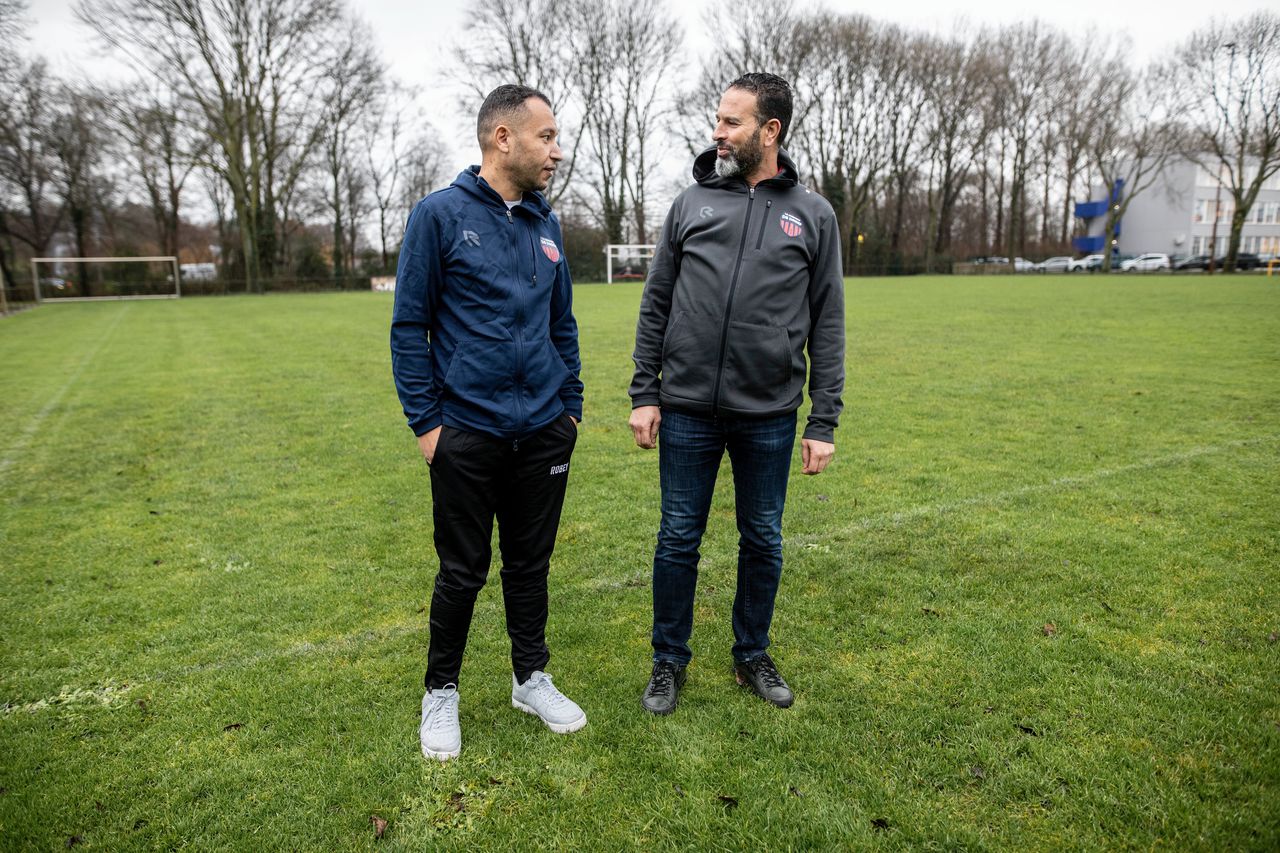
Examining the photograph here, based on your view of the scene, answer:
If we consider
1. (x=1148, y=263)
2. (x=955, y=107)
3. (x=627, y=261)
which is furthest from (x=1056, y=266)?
(x=627, y=261)

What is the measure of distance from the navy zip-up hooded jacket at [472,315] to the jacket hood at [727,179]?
646 mm

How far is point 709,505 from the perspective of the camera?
9.36ft

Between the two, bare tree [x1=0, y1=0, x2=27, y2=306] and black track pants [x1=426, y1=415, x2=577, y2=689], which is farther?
bare tree [x1=0, y1=0, x2=27, y2=306]

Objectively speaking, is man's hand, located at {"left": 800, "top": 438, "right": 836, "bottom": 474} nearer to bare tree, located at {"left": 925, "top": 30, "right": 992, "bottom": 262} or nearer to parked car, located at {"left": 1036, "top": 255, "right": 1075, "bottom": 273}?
bare tree, located at {"left": 925, "top": 30, "right": 992, "bottom": 262}

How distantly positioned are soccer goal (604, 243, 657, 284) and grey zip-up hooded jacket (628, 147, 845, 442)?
4154 centimetres

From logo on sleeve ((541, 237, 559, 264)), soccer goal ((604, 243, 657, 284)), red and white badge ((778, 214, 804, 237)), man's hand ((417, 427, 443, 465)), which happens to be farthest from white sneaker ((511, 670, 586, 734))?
soccer goal ((604, 243, 657, 284))

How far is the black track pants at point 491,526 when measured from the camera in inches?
98.3

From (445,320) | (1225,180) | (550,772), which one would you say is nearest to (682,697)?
(550,772)

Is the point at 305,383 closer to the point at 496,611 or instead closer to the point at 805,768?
the point at 496,611

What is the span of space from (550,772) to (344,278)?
4434 centimetres

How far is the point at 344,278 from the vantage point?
42469mm

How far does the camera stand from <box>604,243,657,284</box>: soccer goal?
44.2m

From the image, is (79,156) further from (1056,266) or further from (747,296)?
(1056,266)

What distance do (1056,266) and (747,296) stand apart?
60204 millimetres
